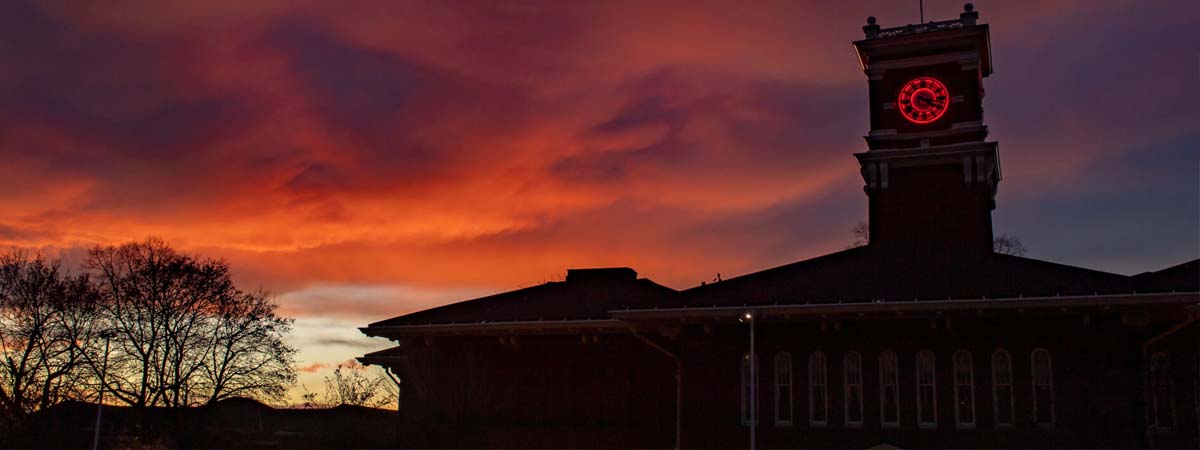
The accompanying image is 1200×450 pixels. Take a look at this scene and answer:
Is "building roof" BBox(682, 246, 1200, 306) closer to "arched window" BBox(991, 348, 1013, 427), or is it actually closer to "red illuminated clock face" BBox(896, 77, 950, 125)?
"arched window" BBox(991, 348, 1013, 427)

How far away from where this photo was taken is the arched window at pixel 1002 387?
32281 millimetres

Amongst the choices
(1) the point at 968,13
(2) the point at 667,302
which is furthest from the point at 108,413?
(1) the point at 968,13

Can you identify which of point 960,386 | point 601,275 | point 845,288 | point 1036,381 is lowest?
point 960,386

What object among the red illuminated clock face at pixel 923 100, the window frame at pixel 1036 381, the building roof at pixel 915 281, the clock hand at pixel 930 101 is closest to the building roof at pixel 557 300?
the building roof at pixel 915 281

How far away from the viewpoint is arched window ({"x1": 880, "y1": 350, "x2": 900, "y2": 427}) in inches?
1319

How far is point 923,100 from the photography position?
3956cm

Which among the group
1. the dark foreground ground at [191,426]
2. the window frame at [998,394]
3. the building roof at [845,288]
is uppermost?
the building roof at [845,288]

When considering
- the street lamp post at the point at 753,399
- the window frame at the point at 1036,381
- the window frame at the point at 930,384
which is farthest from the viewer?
the window frame at the point at 930,384

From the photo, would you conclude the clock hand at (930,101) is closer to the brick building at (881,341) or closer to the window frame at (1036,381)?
the brick building at (881,341)

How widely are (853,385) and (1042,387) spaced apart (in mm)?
Answer: 5535

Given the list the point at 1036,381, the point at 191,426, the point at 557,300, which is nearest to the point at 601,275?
the point at 557,300

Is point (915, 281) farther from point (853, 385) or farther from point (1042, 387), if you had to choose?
point (1042, 387)

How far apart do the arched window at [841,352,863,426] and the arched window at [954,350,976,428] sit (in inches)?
112

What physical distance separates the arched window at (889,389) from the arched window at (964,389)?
1.73 m
